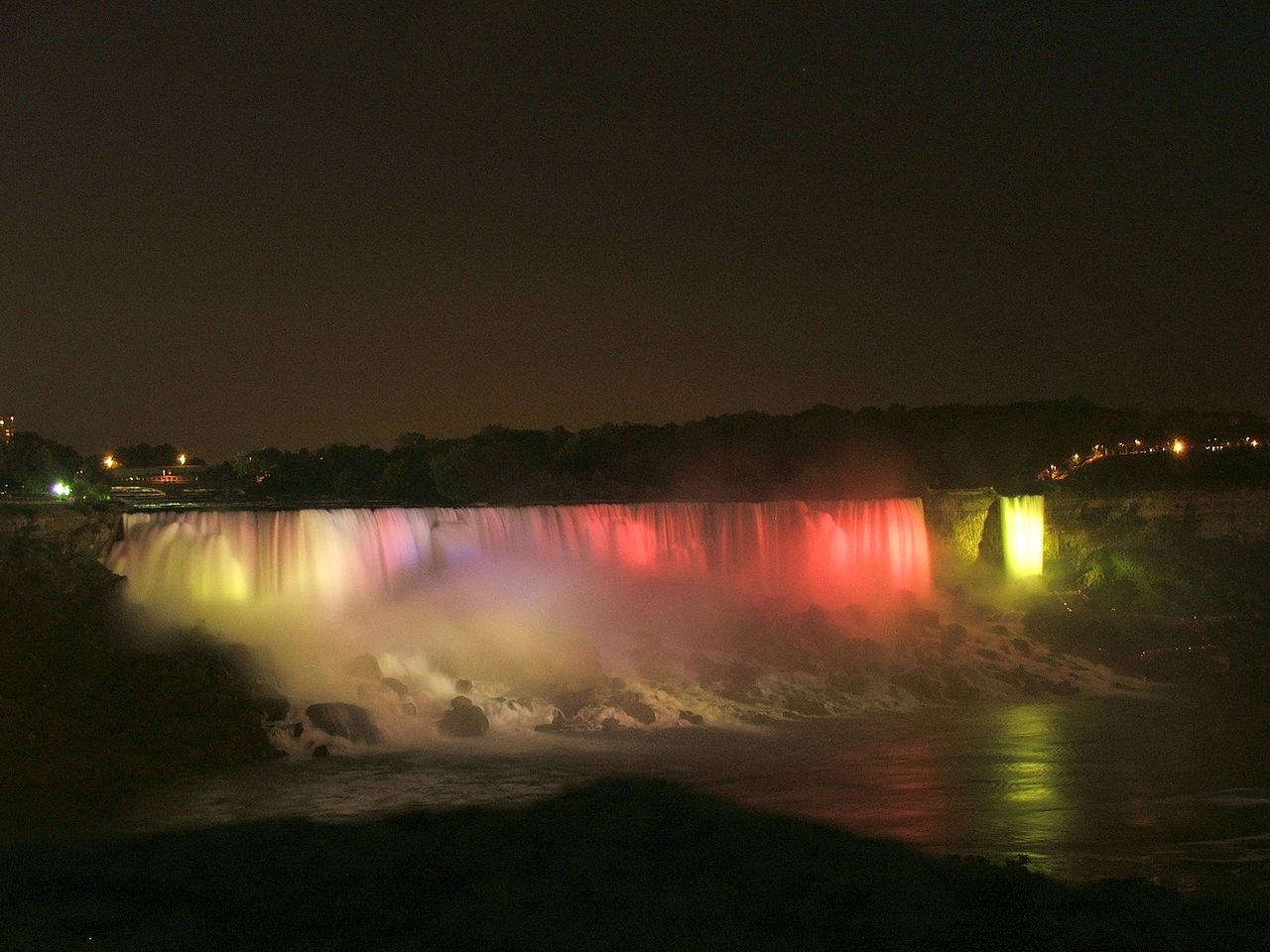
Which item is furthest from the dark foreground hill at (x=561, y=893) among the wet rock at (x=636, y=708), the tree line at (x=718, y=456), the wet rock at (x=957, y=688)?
the tree line at (x=718, y=456)

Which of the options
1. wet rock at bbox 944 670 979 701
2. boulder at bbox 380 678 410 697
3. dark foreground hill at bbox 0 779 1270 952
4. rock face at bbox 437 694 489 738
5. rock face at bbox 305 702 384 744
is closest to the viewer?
dark foreground hill at bbox 0 779 1270 952

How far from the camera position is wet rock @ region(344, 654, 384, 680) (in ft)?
78.9

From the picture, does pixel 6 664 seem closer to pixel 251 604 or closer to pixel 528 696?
pixel 251 604

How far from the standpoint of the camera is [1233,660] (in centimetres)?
3041

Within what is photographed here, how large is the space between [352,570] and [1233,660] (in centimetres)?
1930

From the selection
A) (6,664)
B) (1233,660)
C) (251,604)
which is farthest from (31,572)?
(1233,660)

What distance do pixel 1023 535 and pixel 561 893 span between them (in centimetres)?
2505

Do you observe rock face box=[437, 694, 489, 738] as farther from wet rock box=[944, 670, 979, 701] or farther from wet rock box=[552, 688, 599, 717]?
wet rock box=[944, 670, 979, 701]

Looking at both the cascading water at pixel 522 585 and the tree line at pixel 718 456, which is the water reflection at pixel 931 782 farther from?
the tree line at pixel 718 456

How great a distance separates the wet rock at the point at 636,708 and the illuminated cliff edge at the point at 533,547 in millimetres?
6256

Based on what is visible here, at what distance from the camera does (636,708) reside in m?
24.1

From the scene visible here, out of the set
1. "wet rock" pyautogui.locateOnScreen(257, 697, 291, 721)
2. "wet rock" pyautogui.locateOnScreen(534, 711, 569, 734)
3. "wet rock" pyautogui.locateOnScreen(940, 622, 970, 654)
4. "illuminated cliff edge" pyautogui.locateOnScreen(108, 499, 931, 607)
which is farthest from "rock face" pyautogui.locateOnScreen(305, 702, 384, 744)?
"wet rock" pyautogui.locateOnScreen(940, 622, 970, 654)

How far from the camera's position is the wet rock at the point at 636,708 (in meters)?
23.8

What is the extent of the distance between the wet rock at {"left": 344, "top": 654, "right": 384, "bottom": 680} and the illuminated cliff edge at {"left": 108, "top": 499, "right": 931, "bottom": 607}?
2873 mm
